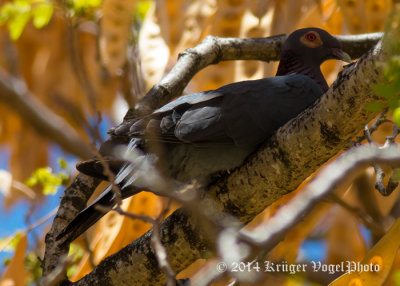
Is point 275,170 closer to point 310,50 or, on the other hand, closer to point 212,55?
point 212,55

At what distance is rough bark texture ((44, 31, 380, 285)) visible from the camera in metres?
2.27

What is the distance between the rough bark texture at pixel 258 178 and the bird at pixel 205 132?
0.14 meters

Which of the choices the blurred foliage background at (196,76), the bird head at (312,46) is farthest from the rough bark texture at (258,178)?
the bird head at (312,46)

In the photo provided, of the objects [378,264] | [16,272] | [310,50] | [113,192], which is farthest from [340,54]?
[16,272]

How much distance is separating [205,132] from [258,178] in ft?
1.48

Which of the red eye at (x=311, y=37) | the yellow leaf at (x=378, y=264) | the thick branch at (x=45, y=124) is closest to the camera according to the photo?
the thick branch at (x=45, y=124)

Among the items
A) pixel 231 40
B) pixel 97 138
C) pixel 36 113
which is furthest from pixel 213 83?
pixel 97 138

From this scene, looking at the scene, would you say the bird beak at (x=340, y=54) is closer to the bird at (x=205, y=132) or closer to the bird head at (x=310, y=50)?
the bird head at (x=310, y=50)

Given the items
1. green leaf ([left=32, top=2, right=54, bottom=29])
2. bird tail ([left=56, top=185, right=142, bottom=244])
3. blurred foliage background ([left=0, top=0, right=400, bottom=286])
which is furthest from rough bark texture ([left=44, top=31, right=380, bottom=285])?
green leaf ([left=32, top=2, right=54, bottom=29])

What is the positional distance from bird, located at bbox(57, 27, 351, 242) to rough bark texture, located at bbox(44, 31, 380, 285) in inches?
5.5

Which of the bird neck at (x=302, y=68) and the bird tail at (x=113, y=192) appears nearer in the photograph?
the bird tail at (x=113, y=192)

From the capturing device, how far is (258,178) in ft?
8.45

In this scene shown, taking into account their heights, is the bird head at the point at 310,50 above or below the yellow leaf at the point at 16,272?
above

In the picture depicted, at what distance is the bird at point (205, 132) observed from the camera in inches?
111
